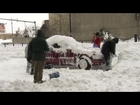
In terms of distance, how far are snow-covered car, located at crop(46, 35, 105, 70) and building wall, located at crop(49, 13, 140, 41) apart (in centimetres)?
2796

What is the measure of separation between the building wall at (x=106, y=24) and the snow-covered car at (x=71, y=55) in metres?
28.0

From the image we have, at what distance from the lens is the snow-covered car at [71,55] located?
11734 millimetres

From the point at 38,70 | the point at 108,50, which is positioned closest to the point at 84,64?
the point at 108,50

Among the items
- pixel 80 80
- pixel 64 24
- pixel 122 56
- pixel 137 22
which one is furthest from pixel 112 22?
pixel 80 80

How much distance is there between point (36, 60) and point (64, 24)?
37.6 metres

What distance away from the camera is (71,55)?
12.2 meters

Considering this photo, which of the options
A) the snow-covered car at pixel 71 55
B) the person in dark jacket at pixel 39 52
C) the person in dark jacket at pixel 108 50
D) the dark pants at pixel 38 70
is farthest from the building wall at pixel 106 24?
the dark pants at pixel 38 70

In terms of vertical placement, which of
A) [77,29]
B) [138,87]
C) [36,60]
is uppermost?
[77,29]

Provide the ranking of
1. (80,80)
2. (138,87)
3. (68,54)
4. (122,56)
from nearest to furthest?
(138,87) → (80,80) → (68,54) → (122,56)

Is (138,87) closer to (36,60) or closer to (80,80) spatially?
(80,80)

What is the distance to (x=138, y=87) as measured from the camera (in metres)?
7.62

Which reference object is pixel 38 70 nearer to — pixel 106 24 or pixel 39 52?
pixel 39 52

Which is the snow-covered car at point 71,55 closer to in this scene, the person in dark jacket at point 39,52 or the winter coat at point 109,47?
the winter coat at point 109,47

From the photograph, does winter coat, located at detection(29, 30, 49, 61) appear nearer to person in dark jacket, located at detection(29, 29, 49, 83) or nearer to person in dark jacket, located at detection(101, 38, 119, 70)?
person in dark jacket, located at detection(29, 29, 49, 83)
